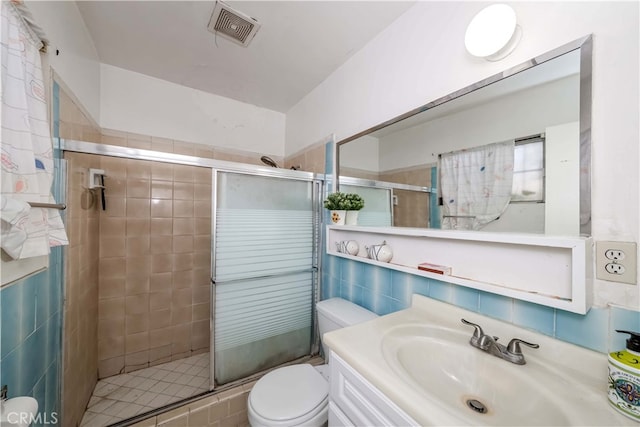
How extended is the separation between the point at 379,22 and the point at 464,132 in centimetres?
85

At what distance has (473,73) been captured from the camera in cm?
97

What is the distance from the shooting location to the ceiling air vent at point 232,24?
1287mm

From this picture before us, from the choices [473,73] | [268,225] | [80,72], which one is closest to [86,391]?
[268,225]

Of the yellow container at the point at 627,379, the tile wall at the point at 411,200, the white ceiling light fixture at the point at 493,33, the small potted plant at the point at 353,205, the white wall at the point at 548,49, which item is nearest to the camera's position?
the yellow container at the point at 627,379

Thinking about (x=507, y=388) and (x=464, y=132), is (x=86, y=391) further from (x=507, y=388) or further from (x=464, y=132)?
(x=464, y=132)

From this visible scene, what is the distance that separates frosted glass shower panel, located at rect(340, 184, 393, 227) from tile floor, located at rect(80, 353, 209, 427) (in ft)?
5.33

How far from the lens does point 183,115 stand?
205 cm

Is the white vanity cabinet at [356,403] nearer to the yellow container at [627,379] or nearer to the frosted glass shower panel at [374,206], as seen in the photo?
the yellow container at [627,379]

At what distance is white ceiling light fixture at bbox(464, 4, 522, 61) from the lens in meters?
0.84

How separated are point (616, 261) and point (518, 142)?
453 mm

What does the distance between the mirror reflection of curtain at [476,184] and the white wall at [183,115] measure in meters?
1.86

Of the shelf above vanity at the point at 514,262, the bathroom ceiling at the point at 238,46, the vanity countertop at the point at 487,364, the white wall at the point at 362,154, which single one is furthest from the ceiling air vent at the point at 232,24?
the vanity countertop at the point at 487,364

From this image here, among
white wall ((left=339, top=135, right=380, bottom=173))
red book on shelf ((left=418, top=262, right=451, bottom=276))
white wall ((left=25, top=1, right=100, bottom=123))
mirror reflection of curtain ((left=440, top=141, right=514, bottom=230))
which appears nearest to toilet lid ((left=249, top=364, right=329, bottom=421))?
red book on shelf ((left=418, top=262, right=451, bottom=276))

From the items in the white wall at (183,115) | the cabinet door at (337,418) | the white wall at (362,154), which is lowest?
the cabinet door at (337,418)
